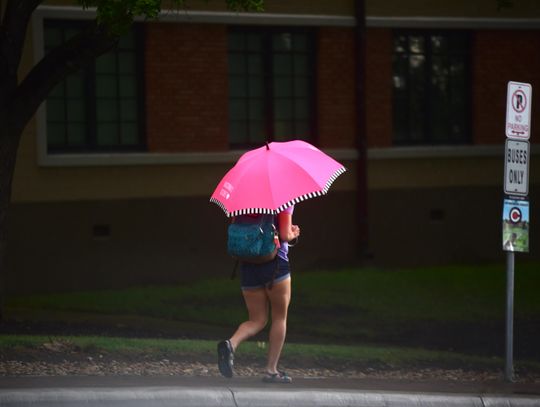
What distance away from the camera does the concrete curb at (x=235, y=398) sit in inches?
334

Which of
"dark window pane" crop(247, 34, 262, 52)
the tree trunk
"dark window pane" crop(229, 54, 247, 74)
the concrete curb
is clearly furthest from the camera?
"dark window pane" crop(247, 34, 262, 52)

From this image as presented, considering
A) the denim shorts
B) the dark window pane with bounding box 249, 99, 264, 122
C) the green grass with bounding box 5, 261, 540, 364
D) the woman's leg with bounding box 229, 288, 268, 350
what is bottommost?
the green grass with bounding box 5, 261, 540, 364

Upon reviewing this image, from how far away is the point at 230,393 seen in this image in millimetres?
8812

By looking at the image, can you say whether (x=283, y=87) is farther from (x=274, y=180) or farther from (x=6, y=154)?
(x=274, y=180)

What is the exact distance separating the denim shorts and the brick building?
6.99m

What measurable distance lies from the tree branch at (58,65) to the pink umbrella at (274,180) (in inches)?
108

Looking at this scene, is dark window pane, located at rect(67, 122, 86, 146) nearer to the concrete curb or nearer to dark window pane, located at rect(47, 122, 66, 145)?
dark window pane, located at rect(47, 122, 66, 145)

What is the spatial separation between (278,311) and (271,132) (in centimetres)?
871

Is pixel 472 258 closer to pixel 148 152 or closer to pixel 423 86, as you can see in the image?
pixel 423 86

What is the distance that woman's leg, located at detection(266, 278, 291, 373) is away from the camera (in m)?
9.11

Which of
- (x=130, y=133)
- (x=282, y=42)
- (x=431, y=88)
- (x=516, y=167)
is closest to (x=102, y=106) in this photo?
(x=130, y=133)

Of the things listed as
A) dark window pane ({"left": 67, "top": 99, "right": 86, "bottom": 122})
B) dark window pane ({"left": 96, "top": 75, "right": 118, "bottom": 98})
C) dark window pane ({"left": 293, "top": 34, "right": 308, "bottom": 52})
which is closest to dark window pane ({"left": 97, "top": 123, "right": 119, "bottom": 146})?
dark window pane ({"left": 67, "top": 99, "right": 86, "bottom": 122})

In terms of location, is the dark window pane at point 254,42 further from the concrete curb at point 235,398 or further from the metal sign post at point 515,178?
the concrete curb at point 235,398

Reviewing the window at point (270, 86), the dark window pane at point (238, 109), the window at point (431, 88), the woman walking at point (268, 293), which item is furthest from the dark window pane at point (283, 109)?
the woman walking at point (268, 293)
